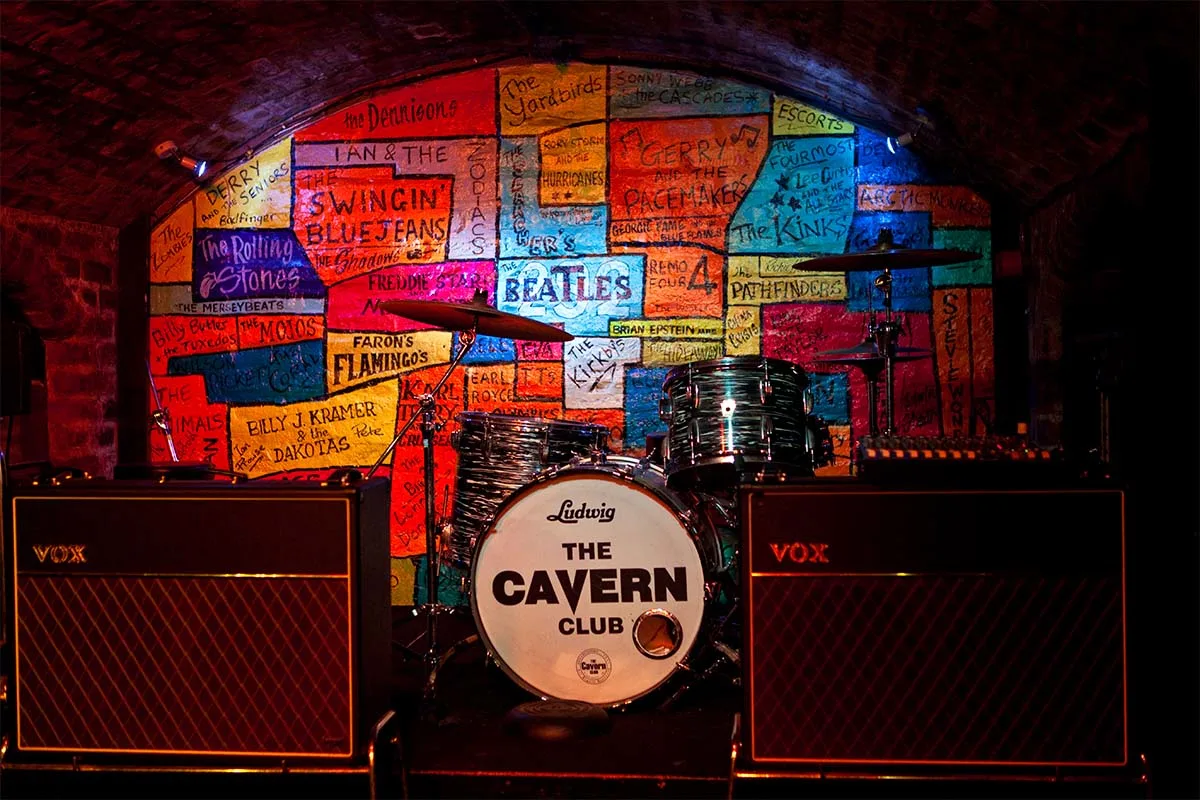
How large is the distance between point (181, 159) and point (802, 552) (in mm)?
4352

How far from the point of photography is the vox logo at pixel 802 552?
3053 mm

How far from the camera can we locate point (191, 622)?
317cm

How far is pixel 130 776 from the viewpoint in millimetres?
3170

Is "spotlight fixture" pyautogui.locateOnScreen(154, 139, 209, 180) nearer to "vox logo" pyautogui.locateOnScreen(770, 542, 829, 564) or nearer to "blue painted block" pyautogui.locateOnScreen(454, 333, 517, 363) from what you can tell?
"blue painted block" pyautogui.locateOnScreen(454, 333, 517, 363)

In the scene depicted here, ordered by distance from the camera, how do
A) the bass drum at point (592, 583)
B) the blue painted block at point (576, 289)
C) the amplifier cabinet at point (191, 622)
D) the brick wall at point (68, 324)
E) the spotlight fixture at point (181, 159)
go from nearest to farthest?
the amplifier cabinet at point (191, 622) < the bass drum at point (592, 583) < the brick wall at point (68, 324) < the spotlight fixture at point (181, 159) < the blue painted block at point (576, 289)

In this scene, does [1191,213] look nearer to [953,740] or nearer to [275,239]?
[953,740]

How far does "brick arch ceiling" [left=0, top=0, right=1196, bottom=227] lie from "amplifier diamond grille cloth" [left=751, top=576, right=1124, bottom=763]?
1.73 meters

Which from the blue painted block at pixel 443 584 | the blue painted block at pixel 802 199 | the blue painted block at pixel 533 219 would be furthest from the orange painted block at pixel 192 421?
the blue painted block at pixel 802 199

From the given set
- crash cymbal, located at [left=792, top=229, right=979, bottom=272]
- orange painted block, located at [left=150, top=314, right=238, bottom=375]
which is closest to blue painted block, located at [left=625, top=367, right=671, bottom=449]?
crash cymbal, located at [left=792, top=229, right=979, bottom=272]

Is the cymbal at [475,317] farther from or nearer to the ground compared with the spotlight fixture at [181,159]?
nearer to the ground

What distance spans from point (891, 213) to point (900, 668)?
3.47 m

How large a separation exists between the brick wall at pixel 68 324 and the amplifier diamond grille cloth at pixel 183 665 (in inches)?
94.7

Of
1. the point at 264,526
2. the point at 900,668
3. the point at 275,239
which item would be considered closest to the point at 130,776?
the point at 264,526

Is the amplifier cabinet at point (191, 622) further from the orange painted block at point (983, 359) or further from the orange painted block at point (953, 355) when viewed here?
the orange painted block at point (983, 359)
